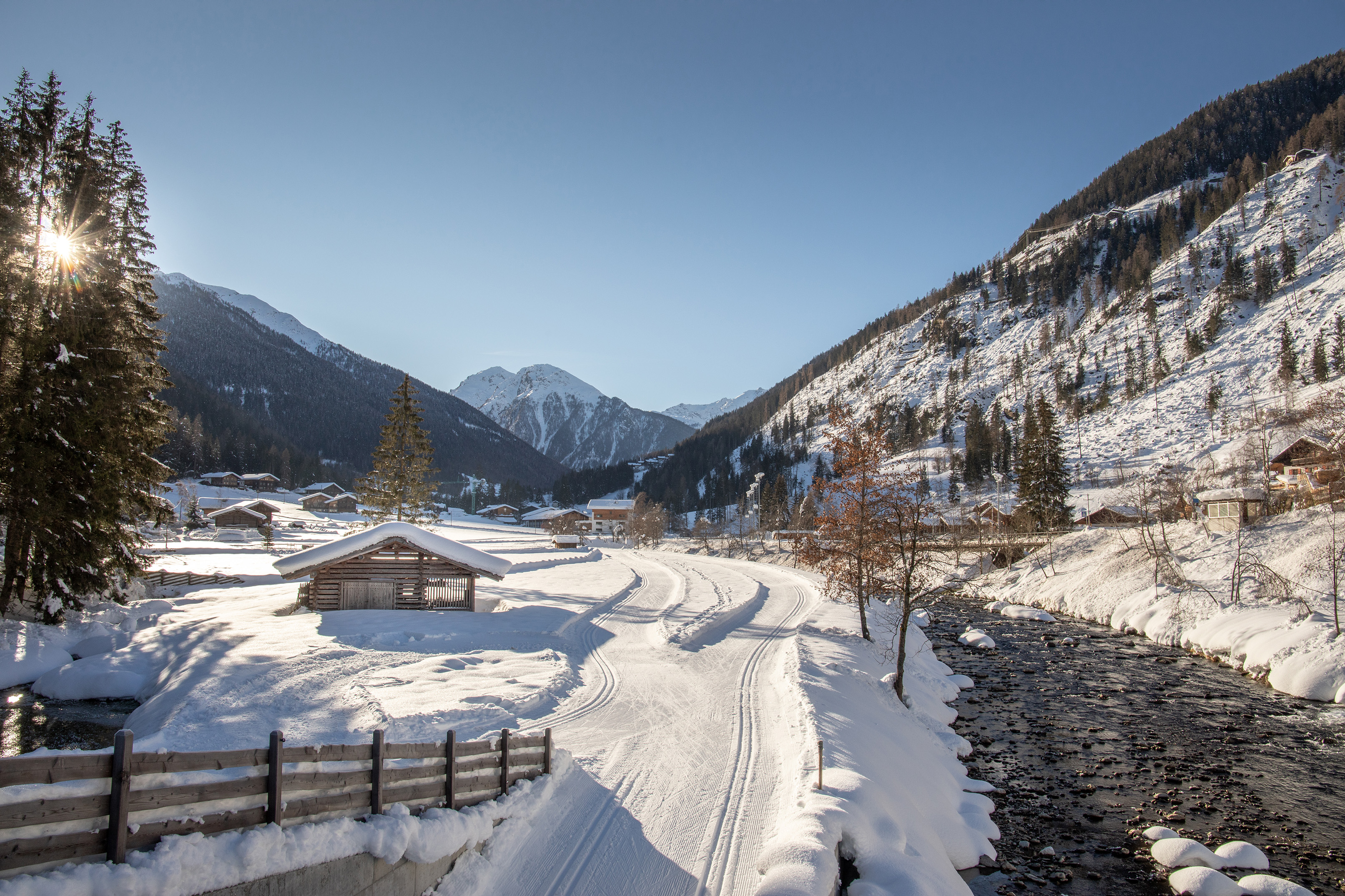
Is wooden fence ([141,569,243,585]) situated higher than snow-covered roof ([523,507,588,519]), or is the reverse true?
wooden fence ([141,569,243,585])

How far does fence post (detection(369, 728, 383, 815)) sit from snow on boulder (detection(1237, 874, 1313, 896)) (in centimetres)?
1446

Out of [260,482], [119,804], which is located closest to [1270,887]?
[119,804]

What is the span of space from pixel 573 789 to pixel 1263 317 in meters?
148

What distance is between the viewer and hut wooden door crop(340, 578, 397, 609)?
2686 cm

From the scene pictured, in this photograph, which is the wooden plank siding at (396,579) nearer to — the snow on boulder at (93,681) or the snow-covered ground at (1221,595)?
the snow on boulder at (93,681)

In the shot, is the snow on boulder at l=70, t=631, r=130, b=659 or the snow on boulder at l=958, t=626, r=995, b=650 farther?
the snow on boulder at l=958, t=626, r=995, b=650

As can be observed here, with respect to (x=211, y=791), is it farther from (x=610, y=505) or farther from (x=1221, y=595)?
(x=610, y=505)

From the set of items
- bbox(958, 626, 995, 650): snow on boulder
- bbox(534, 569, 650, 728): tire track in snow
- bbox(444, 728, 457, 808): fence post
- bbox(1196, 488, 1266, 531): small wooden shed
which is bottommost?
bbox(958, 626, 995, 650): snow on boulder

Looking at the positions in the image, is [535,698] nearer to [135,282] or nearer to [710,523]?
[135,282]

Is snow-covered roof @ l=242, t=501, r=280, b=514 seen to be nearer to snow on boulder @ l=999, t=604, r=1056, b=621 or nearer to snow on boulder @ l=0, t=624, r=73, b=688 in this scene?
snow on boulder @ l=0, t=624, r=73, b=688

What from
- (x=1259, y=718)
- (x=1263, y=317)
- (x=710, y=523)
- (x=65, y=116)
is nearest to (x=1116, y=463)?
(x=1263, y=317)

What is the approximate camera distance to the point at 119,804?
492cm

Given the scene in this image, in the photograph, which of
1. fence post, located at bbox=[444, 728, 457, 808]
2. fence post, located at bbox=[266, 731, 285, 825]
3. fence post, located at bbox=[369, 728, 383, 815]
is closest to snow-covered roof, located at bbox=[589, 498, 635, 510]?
fence post, located at bbox=[444, 728, 457, 808]

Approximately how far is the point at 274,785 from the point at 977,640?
3377 centimetres
